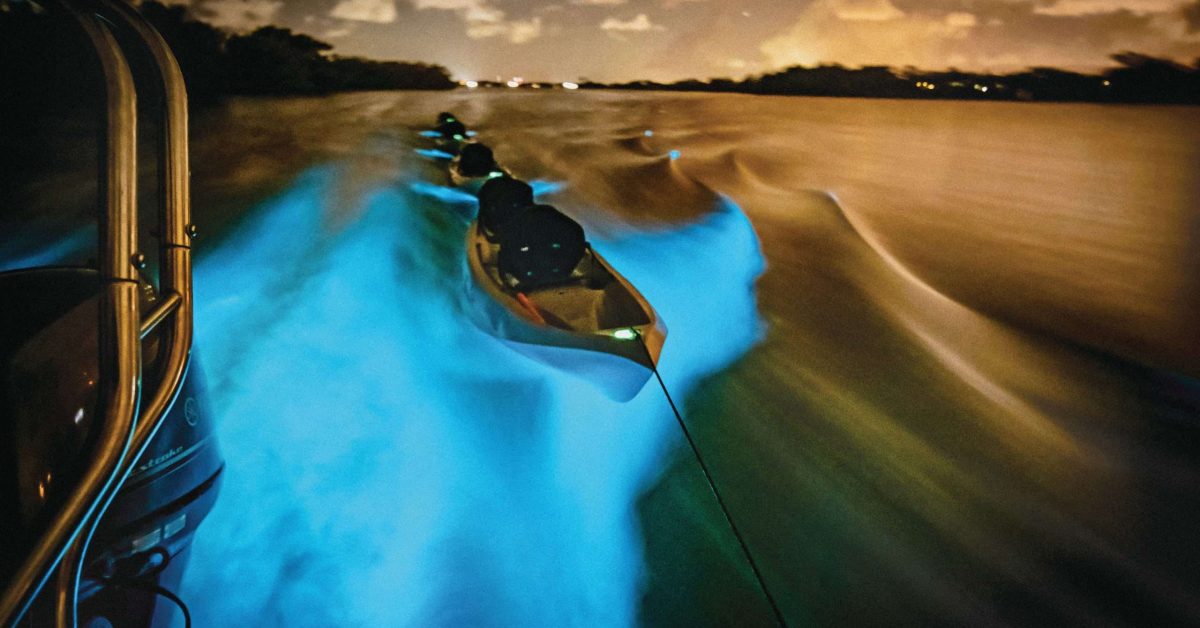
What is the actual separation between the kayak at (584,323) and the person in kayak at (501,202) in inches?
29.2

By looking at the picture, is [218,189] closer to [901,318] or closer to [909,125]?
[901,318]

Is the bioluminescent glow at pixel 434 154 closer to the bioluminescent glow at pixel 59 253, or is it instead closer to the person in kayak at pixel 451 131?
the person in kayak at pixel 451 131

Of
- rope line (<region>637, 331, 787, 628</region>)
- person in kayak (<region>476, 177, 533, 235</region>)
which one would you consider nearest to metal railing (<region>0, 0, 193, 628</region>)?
rope line (<region>637, 331, 787, 628</region>)

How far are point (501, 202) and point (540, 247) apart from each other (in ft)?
4.31

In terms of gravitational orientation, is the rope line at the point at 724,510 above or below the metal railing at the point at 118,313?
below

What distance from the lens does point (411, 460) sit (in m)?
3.05

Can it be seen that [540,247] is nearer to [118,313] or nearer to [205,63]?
[118,313]

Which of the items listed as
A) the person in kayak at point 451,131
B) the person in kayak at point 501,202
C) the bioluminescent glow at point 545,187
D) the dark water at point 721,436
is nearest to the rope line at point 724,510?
the dark water at point 721,436

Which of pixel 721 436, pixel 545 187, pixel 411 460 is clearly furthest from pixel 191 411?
pixel 545 187

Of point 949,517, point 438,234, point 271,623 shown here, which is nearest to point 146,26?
point 271,623

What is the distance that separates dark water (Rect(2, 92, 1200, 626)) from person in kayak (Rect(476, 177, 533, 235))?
91 cm

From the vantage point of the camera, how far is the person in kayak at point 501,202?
184 inches

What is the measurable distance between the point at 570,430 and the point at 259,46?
63.9 feet

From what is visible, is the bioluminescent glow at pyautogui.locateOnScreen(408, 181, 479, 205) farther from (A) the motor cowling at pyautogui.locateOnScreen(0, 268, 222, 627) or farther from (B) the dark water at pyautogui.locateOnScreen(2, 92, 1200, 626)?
(A) the motor cowling at pyautogui.locateOnScreen(0, 268, 222, 627)
